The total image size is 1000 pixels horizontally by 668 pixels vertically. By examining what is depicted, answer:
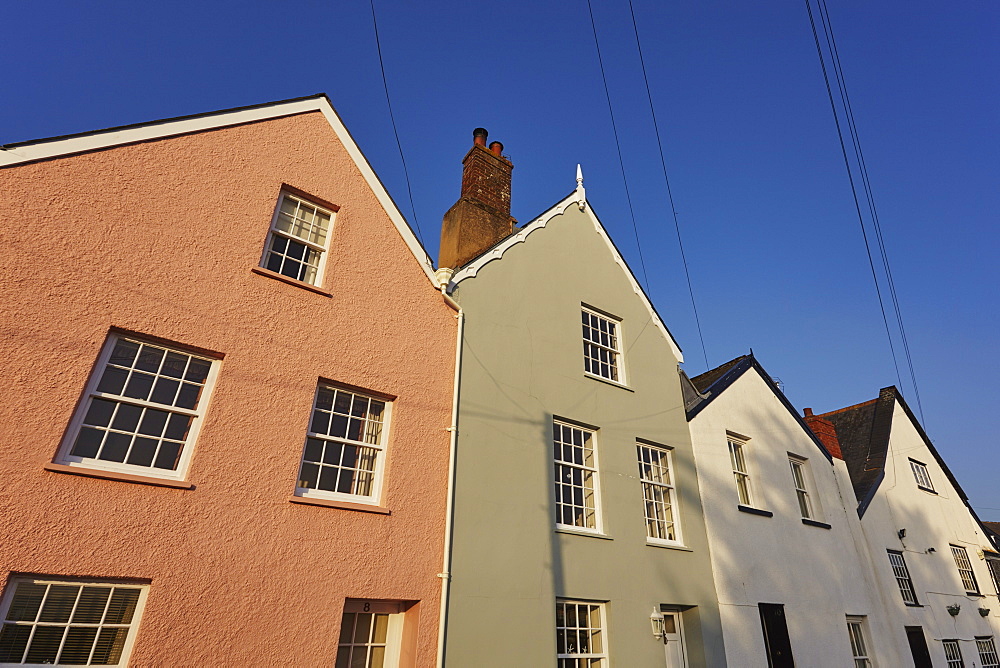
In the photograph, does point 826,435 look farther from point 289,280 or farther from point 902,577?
point 289,280

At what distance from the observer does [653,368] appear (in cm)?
1423

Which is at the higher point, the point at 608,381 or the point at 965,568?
the point at 608,381

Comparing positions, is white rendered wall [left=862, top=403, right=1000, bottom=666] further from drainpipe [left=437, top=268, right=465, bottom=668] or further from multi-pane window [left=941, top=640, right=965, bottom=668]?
drainpipe [left=437, top=268, right=465, bottom=668]

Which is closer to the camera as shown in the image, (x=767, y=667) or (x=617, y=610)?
(x=617, y=610)

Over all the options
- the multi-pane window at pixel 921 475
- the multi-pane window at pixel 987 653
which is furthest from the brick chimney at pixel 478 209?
the multi-pane window at pixel 987 653

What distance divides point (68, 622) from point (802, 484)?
1677cm

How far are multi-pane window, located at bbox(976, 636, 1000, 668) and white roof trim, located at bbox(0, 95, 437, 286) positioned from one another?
2239 cm

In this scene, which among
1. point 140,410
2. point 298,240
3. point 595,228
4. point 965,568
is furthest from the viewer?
point 965,568

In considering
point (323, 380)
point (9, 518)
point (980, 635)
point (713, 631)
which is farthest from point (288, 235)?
point (980, 635)

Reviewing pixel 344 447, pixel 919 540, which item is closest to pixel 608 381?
pixel 344 447

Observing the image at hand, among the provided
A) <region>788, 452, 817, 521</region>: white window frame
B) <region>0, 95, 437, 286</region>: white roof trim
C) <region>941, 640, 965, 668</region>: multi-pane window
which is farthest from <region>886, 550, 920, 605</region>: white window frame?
<region>0, 95, 437, 286</region>: white roof trim

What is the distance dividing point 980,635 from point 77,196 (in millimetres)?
27518

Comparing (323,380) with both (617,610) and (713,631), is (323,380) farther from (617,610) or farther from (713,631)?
(713,631)

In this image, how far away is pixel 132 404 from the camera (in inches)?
283
